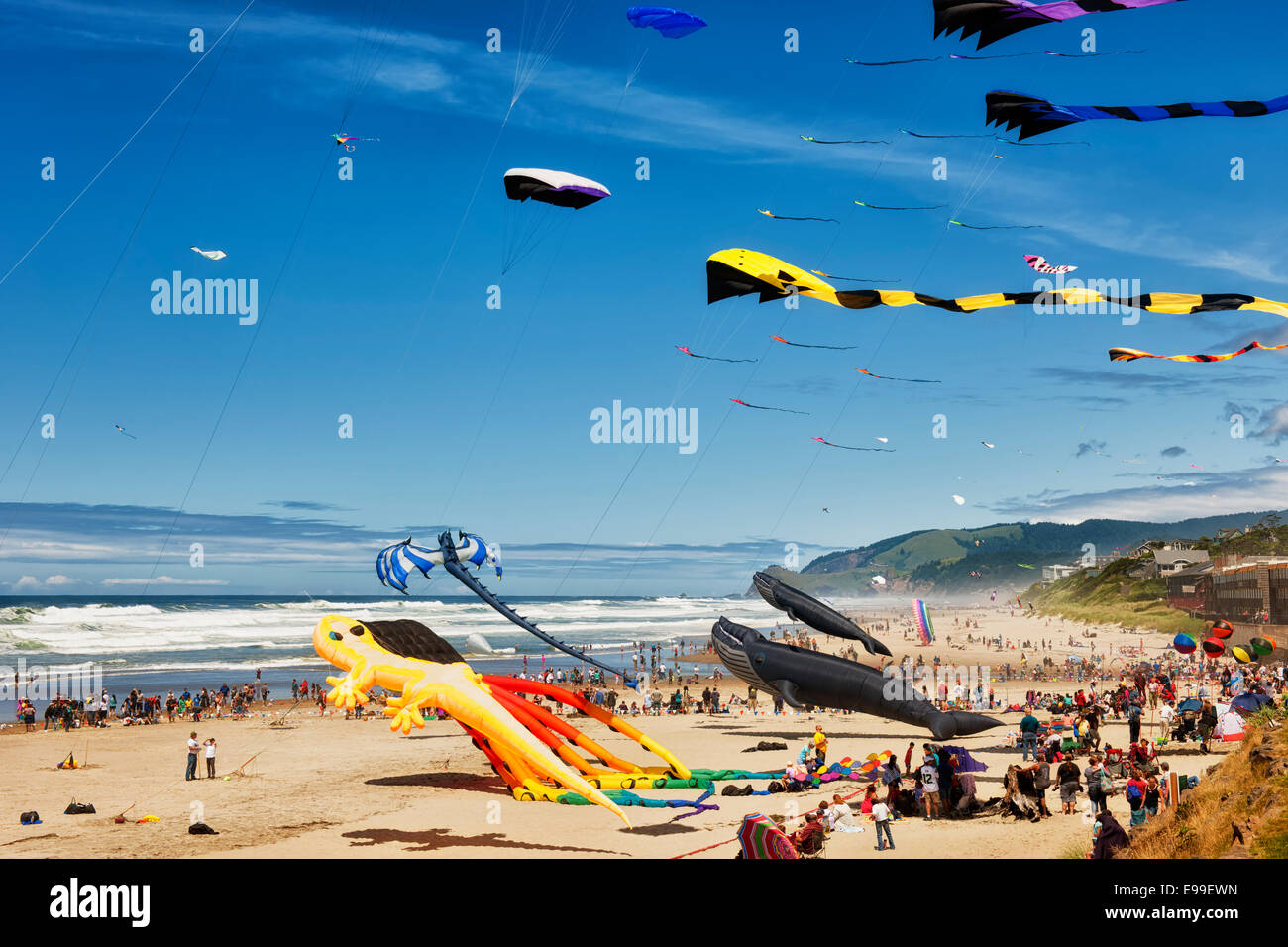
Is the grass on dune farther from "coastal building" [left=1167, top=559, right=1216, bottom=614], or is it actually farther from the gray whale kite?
"coastal building" [left=1167, top=559, right=1216, bottom=614]

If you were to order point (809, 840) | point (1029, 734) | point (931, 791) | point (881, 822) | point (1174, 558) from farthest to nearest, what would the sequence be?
point (1174, 558), point (1029, 734), point (931, 791), point (881, 822), point (809, 840)

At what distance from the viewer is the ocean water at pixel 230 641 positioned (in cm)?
5562

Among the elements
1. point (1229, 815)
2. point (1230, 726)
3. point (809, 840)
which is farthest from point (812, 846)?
point (1230, 726)

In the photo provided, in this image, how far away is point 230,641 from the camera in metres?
75.7

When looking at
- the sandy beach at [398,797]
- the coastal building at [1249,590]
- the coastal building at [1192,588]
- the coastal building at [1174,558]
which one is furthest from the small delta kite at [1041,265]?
the coastal building at [1174,558]

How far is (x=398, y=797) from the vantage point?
20.5 metres

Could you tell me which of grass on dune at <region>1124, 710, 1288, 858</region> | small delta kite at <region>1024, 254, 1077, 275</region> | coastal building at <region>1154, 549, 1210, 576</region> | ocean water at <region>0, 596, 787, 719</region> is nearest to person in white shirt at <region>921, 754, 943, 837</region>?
grass on dune at <region>1124, 710, 1288, 858</region>

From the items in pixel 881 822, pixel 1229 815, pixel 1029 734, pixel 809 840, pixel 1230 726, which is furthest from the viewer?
pixel 1029 734

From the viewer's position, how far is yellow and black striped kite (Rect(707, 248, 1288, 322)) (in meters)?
13.9

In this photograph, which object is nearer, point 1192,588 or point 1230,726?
point 1230,726

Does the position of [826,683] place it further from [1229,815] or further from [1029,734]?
[1229,815]

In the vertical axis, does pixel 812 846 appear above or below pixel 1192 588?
below

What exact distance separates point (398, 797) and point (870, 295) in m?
13.6
